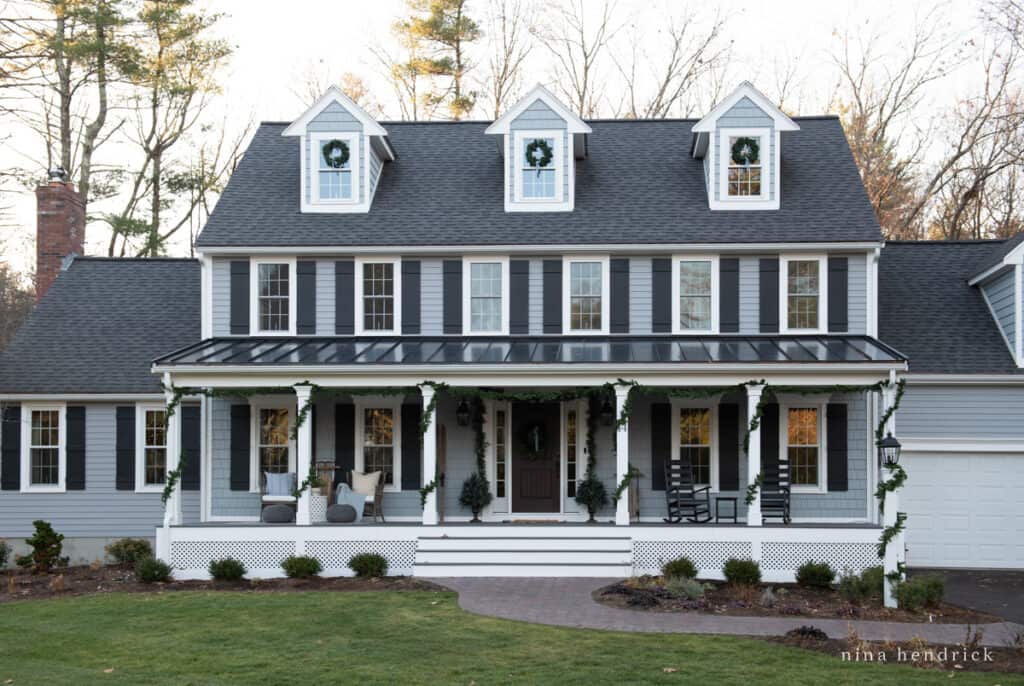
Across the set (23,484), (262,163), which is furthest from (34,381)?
(262,163)

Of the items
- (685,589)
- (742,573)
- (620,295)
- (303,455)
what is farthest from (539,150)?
(685,589)

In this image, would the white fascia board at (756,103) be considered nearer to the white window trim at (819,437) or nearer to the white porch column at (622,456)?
the white window trim at (819,437)

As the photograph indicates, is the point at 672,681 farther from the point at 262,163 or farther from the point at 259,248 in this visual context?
the point at 262,163

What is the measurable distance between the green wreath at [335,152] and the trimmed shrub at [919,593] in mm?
12336

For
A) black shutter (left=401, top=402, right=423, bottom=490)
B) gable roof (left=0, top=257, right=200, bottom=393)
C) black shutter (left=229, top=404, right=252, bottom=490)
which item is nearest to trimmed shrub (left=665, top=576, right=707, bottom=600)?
black shutter (left=401, top=402, right=423, bottom=490)

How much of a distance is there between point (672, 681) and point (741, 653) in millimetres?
1399

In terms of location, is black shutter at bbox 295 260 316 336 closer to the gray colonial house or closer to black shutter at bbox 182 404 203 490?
the gray colonial house

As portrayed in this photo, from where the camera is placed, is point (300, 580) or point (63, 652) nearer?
point (63, 652)

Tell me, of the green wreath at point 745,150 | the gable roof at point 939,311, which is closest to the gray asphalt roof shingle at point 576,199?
the green wreath at point 745,150

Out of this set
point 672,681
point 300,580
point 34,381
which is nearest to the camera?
point 672,681

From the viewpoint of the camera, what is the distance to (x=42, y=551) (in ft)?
56.3

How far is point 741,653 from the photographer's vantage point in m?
10.0

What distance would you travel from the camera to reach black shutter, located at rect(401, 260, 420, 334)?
17.9 meters

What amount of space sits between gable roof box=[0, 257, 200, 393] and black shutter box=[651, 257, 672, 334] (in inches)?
361
